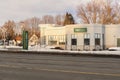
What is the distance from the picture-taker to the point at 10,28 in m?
178

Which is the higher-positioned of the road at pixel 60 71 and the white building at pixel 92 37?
the white building at pixel 92 37

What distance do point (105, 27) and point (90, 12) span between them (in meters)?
28.2

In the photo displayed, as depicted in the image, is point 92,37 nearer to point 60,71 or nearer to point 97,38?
point 97,38

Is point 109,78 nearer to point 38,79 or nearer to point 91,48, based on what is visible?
point 38,79

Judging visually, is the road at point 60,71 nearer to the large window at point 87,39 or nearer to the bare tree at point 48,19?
the large window at point 87,39

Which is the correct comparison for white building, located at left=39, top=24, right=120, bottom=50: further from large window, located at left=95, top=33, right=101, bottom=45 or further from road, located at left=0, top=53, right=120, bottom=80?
road, located at left=0, top=53, right=120, bottom=80

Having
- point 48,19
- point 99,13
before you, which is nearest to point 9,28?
point 48,19

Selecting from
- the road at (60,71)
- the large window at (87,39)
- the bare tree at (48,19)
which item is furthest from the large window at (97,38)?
the bare tree at (48,19)

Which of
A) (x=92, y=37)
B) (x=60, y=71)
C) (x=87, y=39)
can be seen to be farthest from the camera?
(x=87, y=39)

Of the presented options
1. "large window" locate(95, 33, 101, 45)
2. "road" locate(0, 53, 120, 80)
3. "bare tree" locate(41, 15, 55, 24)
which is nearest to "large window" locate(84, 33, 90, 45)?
"large window" locate(95, 33, 101, 45)

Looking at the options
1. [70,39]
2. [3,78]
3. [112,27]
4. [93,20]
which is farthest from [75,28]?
[3,78]

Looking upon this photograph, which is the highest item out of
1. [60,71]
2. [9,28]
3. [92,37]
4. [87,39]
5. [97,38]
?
→ [9,28]

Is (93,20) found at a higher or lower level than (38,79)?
higher

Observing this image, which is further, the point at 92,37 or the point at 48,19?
the point at 48,19
